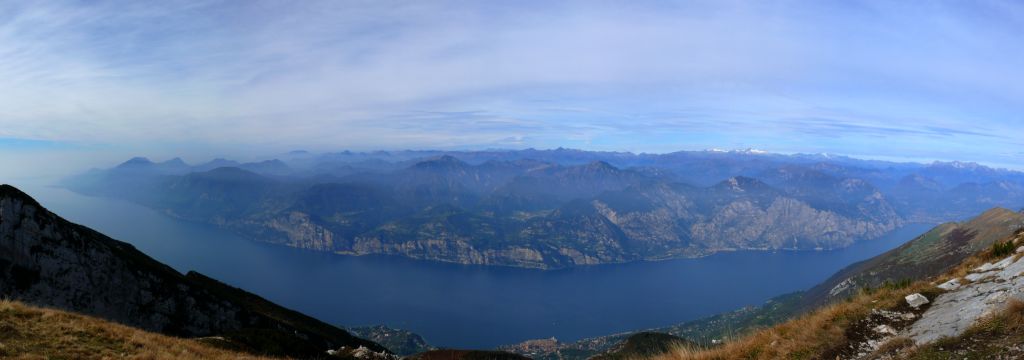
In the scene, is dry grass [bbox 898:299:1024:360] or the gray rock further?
the gray rock

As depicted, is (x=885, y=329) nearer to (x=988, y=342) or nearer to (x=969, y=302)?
(x=969, y=302)

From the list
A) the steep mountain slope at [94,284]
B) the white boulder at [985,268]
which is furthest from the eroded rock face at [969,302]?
the steep mountain slope at [94,284]

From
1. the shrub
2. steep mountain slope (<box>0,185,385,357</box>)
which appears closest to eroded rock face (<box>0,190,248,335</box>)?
steep mountain slope (<box>0,185,385,357</box>)

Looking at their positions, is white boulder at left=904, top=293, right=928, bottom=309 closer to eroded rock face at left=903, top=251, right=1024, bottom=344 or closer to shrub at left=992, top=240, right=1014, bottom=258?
eroded rock face at left=903, top=251, right=1024, bottom=344

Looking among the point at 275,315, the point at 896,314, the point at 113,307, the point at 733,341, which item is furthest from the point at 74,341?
the point at 275,315

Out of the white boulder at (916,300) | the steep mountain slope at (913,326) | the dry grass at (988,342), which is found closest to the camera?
the dry grass at (988,342)

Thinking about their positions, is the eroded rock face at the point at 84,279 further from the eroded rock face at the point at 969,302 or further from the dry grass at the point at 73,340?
the eroded rock face at the point at 969,302

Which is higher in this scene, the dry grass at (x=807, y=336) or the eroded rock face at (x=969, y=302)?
the eroded rock face at (x=969, y=302)
